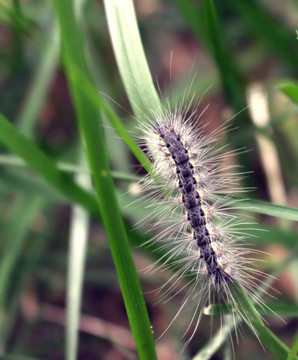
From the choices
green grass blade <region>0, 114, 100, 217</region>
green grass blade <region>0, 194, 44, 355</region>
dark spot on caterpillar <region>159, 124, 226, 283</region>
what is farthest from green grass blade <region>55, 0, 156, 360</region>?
green grass blade <region>0, 194, 44, 355</region>

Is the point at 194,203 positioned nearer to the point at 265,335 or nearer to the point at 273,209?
the point at 273,209

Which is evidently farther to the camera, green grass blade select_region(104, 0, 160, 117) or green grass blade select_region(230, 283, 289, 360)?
green grass blade select_region(104, 0, 160, 117)

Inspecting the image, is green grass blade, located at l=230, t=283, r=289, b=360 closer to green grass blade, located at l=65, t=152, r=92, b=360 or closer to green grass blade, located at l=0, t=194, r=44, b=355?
green grass blade, located at l=65, t=152, r=92, b=360

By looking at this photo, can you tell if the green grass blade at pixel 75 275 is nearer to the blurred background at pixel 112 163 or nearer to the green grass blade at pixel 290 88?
the blurred background at pixel 112 163

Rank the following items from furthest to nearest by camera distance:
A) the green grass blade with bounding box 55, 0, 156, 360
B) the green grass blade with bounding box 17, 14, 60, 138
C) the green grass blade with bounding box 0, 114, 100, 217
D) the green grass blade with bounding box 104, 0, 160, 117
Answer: the green grass blade with bounding box 17, 14, 60, 138, the green grass blade with bounding box 0, 114, 100, 217, the green grass blade with bounding box 104, 0, 160, 117, the green grass blade with bounding box 55, 0, 156, 360

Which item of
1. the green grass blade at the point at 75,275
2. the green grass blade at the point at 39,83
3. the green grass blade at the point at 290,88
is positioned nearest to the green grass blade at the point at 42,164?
the green grass blade at the point at 75,275

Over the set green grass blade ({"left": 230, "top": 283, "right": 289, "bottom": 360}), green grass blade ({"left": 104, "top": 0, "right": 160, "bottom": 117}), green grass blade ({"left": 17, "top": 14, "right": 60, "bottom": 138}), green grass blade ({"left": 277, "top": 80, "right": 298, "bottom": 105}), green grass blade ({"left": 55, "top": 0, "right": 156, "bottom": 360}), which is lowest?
green grass blade ({"left": 230, "top": 283, "right": 289, "bottom": 360})
